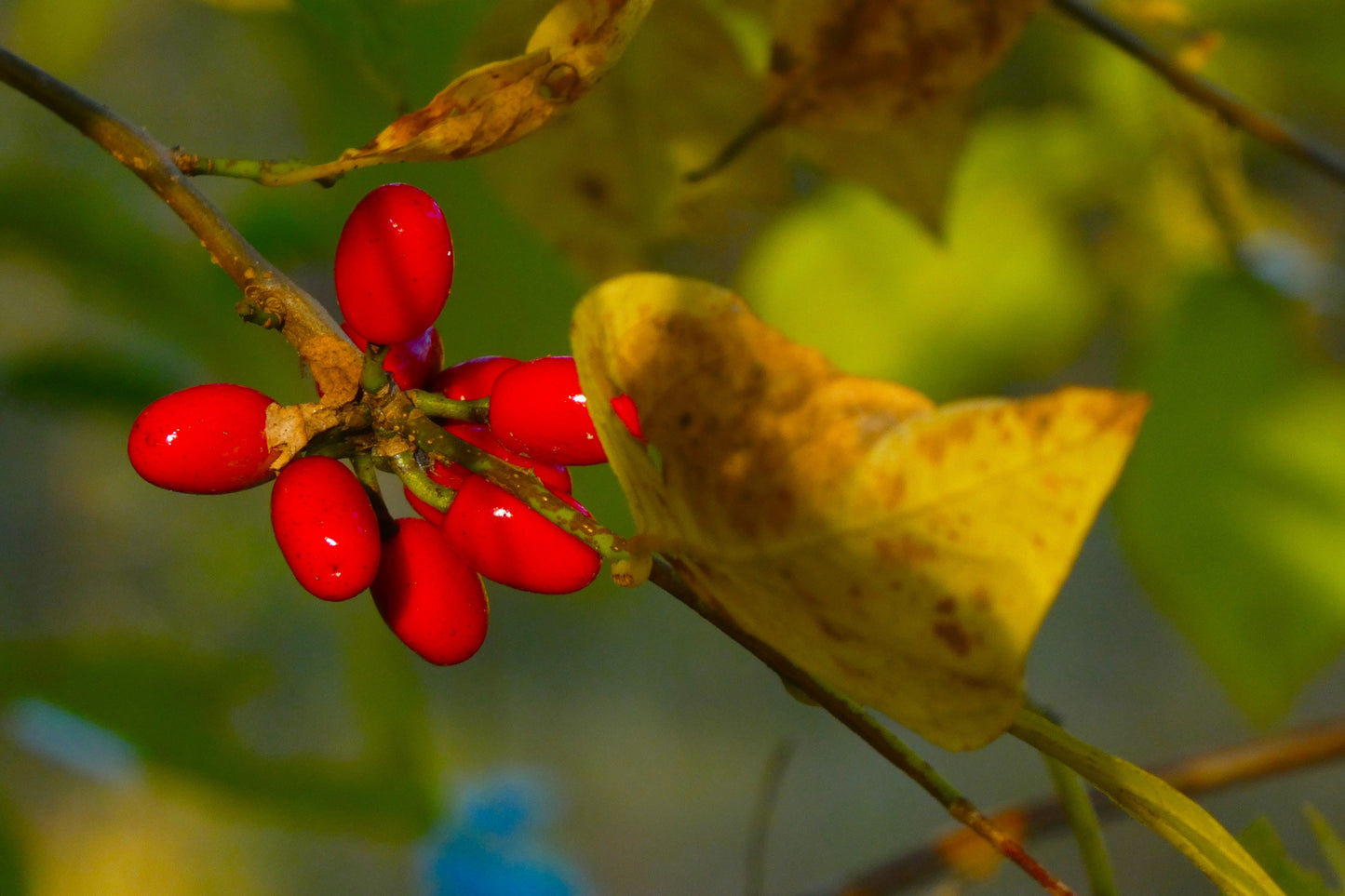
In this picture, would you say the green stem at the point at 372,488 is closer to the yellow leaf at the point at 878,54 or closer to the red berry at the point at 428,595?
the red berry at the point at 428,595

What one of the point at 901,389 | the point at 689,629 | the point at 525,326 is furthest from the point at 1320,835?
the point at 689,629

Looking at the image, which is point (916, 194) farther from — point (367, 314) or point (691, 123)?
point (367, 314)

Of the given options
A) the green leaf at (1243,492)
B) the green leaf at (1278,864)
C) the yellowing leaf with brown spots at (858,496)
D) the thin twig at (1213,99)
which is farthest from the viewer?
the green leaf at (1243,492)

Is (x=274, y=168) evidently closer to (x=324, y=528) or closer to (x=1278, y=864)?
(x=324, y=528)

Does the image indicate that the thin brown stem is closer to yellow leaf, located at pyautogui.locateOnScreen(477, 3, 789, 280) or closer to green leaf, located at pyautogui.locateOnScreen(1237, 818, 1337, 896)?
yellow leaf, located at pyautogui.locateOnScreen(477, 3, 789, 280)

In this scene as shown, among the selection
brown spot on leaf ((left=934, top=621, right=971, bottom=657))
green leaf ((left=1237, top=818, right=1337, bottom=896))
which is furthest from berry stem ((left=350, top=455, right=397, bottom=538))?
green leaf ((left=1237, top=818, right=1337, bottom=896))

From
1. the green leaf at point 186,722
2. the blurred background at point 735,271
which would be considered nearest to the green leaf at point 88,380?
the blurred background at point 735,271

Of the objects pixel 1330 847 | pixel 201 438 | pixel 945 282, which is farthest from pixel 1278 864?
pixel 945 282
